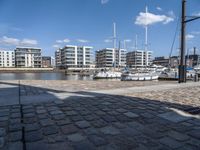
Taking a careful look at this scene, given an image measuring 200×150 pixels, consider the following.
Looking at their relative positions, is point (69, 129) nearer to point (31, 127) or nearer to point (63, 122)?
point (63, 122)

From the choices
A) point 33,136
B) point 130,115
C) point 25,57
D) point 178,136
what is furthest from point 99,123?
point 25,57

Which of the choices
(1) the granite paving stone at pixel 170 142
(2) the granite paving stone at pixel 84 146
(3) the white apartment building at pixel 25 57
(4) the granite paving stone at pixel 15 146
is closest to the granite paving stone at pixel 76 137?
(2) the granite paving stone at pixel 84 146

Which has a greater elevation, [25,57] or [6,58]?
[6,58]

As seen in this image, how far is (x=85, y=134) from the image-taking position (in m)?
3.00

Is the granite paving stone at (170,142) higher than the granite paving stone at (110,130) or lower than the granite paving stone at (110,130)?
lower

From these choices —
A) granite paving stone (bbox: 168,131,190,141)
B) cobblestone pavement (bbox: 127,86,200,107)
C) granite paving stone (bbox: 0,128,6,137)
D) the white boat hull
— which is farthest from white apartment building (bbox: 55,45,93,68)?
granite paving stone (bbox: 168,131,190,141)

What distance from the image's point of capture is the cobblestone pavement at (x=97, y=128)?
264 cm

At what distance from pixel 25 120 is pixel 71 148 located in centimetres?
168

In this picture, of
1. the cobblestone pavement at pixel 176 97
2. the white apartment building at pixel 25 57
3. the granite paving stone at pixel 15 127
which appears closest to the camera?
the granite paving stone at pixel 15 127

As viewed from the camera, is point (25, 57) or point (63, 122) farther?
point (25, 57)

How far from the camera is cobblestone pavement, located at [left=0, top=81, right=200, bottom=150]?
2641 millimetres

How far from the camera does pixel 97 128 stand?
10.7 ft

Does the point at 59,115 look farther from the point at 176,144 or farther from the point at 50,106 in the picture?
the point at 176,144

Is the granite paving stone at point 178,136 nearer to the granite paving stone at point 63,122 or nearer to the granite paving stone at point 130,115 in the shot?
the granite paving stone at point 130,115
